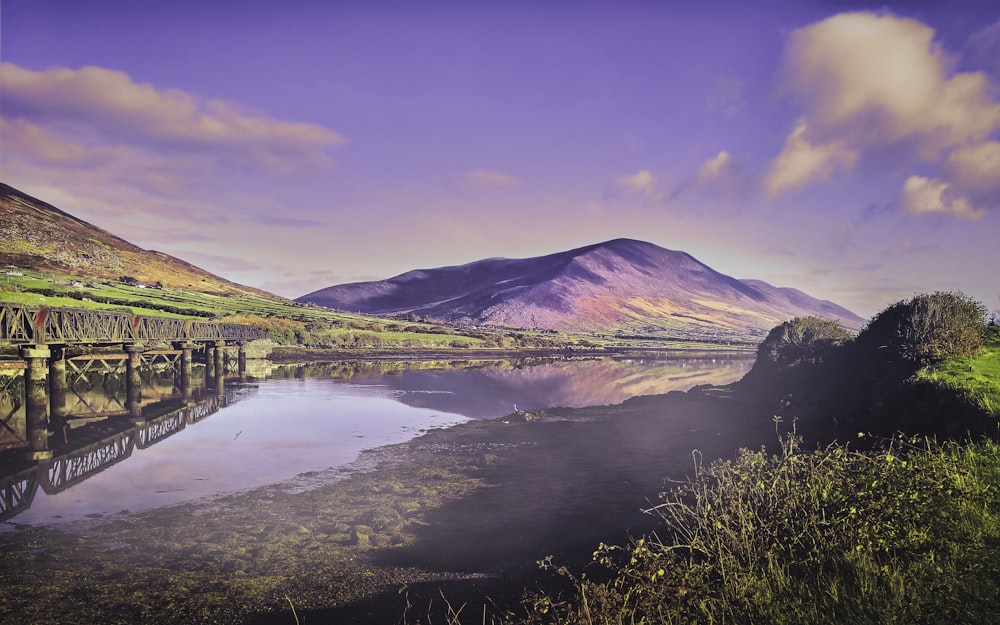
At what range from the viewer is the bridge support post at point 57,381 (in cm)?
3275

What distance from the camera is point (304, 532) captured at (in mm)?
16047

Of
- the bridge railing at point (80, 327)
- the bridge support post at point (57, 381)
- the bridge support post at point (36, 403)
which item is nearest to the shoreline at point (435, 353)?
the bridge railing at point (80, 327)

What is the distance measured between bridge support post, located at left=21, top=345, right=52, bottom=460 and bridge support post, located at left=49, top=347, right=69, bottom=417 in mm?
2360

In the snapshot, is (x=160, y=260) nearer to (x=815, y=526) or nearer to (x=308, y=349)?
(x=308, y=349)

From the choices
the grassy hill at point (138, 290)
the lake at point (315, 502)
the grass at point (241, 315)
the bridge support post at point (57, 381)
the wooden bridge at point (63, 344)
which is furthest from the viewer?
the grassy hill at point (138, 290)

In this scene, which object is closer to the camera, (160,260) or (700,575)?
(700,575)

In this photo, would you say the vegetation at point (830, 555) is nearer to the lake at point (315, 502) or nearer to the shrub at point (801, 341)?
the lake at point (315, 502)

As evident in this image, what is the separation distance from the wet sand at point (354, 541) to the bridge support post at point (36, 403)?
12.6 m

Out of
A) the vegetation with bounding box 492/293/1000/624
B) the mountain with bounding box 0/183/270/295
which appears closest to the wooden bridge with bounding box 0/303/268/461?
the vegetation with bounding box 492/293/1000/624

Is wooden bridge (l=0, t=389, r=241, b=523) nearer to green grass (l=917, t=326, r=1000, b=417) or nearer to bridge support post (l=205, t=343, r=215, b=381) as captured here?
bridge support post (l=205, t=343, r=215, b=381)

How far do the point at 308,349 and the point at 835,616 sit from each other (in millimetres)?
104283

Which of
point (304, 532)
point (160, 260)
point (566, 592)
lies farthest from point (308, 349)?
point (160, 260)

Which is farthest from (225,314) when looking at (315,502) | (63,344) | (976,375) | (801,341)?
(976,375)

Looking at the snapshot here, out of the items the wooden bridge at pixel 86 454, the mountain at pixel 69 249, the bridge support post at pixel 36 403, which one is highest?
the mountain at pixel 69 249
